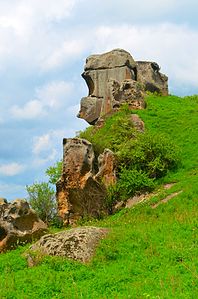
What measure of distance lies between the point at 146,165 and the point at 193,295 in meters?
25.4

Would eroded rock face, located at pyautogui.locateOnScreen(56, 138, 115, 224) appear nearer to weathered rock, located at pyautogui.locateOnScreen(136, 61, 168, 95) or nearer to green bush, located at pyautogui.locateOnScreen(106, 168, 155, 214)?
green bush, located at pyautogui.locateOnScreen(106, 168, 155, 214)

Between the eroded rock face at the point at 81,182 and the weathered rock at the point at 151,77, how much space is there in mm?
25672

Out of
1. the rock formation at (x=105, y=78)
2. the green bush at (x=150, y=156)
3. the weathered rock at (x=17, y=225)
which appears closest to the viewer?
the weathered rock at (x=17, y=225)

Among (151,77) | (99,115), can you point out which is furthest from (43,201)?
(151,77)

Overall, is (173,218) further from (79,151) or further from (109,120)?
(109,120)

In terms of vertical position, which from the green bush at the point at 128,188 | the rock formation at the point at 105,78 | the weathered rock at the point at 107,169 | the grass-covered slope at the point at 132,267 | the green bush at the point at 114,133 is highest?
the rock formation at the point at 105,78

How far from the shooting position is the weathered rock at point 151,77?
64.2 m

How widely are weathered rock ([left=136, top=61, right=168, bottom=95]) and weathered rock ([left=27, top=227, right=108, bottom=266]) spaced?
1679 inches

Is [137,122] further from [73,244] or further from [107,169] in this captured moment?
[73,244]

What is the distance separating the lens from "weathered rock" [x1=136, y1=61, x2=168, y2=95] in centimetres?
6419

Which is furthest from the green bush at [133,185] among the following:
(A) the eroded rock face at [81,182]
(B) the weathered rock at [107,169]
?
(A) the eroded rock face at [81,182]

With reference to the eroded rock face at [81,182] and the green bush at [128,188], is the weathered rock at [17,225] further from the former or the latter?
the green bush at [128,188]

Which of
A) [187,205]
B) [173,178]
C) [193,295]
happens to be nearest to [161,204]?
[187,205]

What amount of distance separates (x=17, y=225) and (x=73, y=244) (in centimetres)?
786
